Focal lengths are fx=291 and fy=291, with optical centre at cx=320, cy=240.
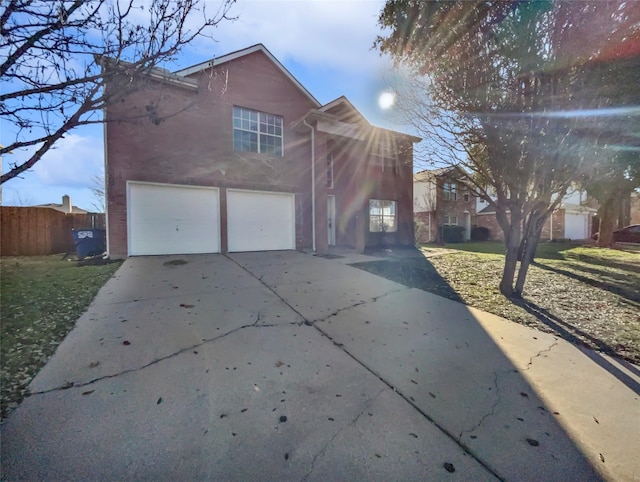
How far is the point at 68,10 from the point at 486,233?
27.5 meters

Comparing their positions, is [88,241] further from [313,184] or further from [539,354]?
[539,354]

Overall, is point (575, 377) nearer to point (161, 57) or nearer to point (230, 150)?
point (161, 57)

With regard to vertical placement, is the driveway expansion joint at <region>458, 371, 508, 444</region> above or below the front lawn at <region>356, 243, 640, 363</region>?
below

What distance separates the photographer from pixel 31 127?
8.77ft

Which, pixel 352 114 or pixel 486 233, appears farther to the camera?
pixel 486 233

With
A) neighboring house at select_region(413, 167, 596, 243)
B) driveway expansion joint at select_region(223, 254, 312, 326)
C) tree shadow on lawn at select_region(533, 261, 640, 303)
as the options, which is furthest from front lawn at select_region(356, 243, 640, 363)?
neighboring house at select_region(413, 167, 596, 243)

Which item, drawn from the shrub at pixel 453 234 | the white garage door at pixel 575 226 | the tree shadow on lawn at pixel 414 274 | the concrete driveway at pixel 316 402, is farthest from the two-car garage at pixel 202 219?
the white garage door at pixel 575 226

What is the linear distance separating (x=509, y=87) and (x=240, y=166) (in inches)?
327

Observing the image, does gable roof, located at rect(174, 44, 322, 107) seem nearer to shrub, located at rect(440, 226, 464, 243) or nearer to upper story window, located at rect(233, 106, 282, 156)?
upper story window, located at rect(233, 106, 282, 156)

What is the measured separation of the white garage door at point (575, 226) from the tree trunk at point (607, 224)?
7.61 metres

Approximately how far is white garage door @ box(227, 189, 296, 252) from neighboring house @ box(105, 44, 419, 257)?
1.5 inches

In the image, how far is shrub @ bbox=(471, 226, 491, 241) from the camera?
24531 millimetres

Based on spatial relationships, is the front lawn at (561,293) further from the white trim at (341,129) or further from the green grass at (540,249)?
the white trim at (341,129)

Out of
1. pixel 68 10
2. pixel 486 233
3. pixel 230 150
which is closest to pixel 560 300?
pixel 68 10
